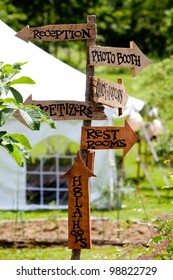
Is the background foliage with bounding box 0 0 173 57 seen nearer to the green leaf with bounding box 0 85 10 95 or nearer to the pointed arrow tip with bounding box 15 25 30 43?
the pointed arrow tip with bounding box 15 25 30 43

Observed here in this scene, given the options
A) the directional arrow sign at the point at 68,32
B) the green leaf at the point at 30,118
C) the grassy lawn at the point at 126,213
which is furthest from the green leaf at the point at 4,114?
the grassy lawn at the point at 126,213

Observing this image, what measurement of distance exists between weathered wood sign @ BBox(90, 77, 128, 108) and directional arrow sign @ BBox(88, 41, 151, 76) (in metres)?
0.15

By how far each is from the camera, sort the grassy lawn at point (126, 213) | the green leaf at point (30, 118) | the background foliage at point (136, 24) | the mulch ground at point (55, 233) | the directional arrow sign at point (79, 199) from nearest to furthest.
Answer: the green leaf at point (30, 118)
the directional arrow sign at point (79, 199)
the grassy lawn at point (126, 213)
the mulch ground at point (55, 233)
the background foliage at point (136, 24)

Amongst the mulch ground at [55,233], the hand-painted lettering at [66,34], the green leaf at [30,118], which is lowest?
the mulch ground at [55,233]

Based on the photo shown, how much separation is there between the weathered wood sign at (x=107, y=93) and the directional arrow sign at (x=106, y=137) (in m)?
0.23

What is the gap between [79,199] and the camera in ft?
25.5

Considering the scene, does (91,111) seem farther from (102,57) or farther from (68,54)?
(68,54)

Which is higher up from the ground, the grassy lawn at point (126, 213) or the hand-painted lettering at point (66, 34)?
the hand-painted lettering at point (66, 34)

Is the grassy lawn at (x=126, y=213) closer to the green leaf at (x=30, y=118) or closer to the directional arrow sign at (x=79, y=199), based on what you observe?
the directional arrow sign at (x=79, y=199)

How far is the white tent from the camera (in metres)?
12.6

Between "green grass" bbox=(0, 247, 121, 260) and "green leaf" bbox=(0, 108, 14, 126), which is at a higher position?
"green leaf" bbox=(0, 108, 14, 126)

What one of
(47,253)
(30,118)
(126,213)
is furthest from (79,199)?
(126,213)

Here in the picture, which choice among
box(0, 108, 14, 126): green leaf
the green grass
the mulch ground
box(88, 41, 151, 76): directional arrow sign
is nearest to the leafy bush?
box(0, 108, 14, 126): green leaf

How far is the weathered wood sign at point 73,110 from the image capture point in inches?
311
